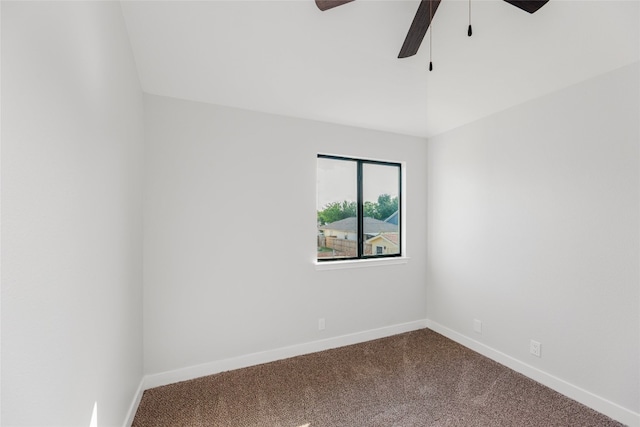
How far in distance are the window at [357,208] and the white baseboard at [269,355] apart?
2.70 ft

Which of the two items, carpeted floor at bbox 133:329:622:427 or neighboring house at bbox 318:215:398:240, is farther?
neighboring house at bbox 318:215:398:240

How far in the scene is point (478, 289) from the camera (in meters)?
2.81

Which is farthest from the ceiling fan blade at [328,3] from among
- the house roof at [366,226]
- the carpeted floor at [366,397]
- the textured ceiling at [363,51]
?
the carpeted floor at [366,397]

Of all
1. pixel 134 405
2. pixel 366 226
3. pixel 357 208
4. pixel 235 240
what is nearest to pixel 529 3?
pixel 357 208

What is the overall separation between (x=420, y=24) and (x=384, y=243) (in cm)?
226

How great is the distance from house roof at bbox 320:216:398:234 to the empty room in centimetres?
3

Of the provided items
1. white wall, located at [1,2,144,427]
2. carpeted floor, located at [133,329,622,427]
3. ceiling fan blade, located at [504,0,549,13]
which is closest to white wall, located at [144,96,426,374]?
carpeted floor, located at [133,329,622,427]

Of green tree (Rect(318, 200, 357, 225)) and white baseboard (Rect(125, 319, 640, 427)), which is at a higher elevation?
green tree (Rect(318, 200, 357, 225))

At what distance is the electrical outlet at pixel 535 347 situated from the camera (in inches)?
90.0

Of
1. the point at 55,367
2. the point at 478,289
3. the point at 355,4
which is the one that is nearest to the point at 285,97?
the point at 355,4

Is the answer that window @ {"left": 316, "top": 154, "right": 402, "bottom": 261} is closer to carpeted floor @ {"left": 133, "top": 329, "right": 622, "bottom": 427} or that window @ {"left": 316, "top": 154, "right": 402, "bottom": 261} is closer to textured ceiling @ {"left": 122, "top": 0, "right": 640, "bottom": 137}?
textured ceiling @ {"left": 122, "top": 0, "right": 640, "bottom": 137}

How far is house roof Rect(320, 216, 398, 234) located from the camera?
3.07 meters

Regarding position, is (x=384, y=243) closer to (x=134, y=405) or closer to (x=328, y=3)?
(x=328, y=3)

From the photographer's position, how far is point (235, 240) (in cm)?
250
